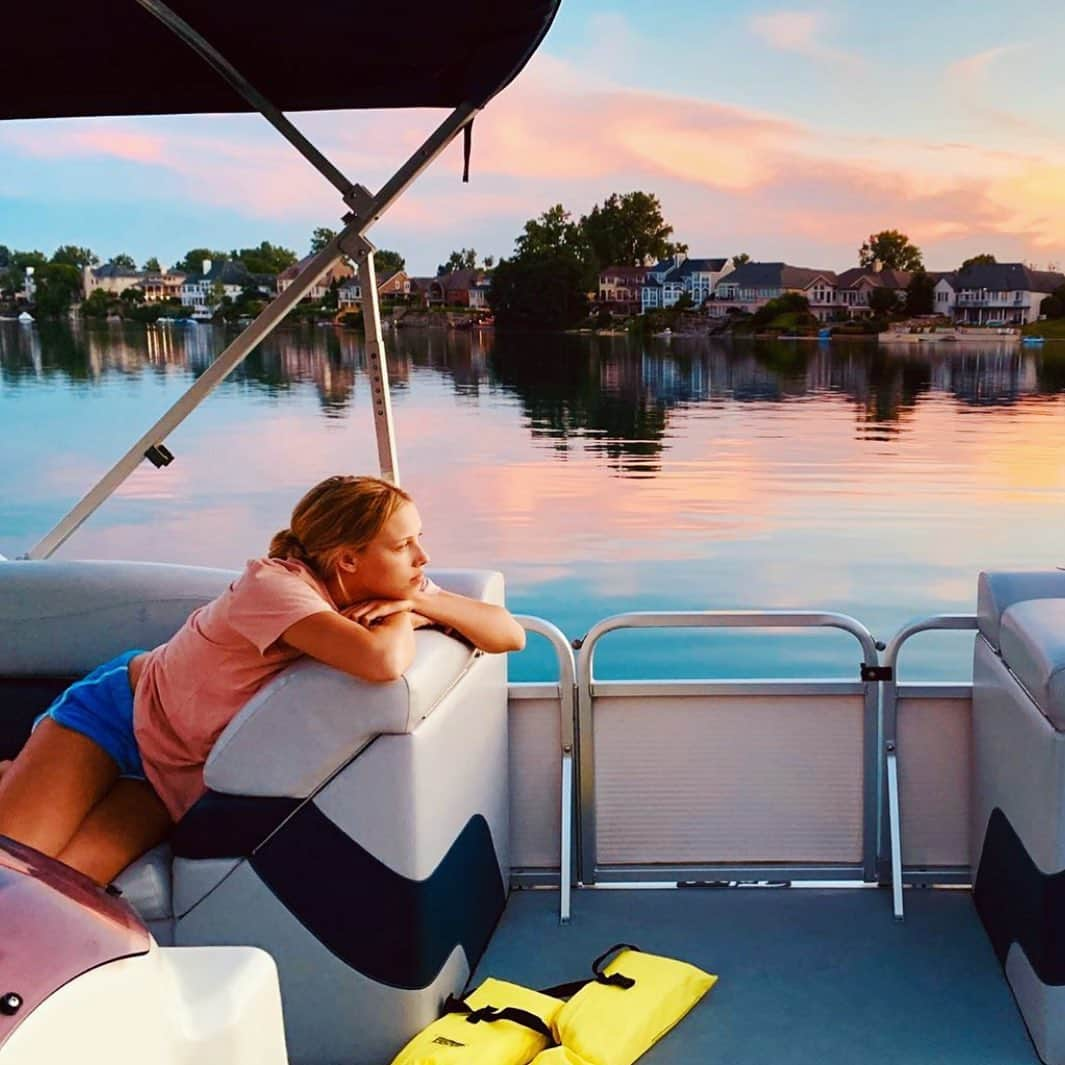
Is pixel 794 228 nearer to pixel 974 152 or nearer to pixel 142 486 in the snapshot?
pixel 974 152

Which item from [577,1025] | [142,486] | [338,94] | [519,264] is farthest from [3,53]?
[142,486]

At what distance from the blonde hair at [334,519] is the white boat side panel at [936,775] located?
4.16ft

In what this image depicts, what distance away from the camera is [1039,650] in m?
2.26

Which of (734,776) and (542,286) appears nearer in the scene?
(734,776)

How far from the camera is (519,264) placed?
49.3 ft

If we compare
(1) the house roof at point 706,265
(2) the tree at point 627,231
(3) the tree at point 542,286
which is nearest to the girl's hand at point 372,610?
(3) the tree at point 542,286

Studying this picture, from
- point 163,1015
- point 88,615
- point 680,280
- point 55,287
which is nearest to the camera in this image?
point 163,1015

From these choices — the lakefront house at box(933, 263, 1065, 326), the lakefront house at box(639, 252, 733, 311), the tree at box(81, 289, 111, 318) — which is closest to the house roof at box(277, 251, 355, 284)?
the tree at box(81, 289, 111, 318)

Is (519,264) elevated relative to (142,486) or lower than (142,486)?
elevated

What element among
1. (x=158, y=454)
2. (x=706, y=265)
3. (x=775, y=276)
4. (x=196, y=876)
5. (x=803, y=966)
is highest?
(x=706, y=265)

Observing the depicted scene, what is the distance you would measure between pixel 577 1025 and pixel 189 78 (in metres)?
1.99

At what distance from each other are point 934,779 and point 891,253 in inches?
983

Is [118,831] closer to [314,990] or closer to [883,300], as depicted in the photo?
[314,990]

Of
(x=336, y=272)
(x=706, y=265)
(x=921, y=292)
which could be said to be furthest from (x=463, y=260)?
(x=921, y=292)
